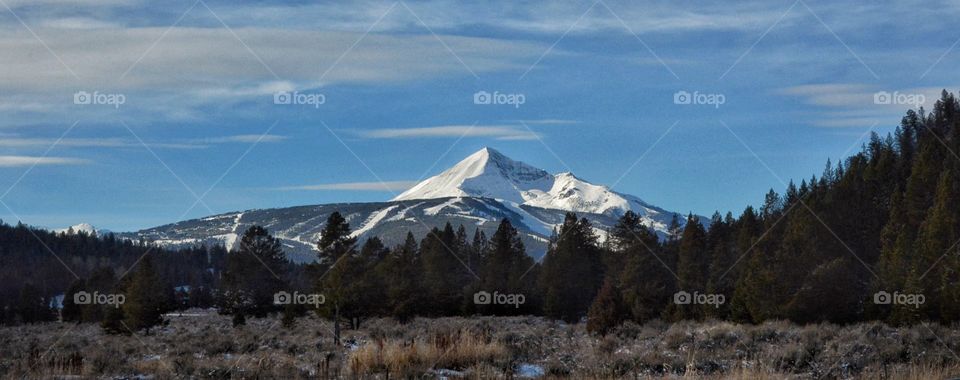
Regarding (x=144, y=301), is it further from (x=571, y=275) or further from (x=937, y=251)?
(x=937, y=251)

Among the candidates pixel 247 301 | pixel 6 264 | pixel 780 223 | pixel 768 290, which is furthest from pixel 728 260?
pixel 6 264

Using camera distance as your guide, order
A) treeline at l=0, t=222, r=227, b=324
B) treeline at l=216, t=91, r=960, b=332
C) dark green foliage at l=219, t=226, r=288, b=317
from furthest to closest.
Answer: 1. treeline at l=0, t=222, r=227, b=324
2. dark green foliage at l=219, t=226, r=288, b=317
3. treeline at l=216, t=91, r=960, b=332

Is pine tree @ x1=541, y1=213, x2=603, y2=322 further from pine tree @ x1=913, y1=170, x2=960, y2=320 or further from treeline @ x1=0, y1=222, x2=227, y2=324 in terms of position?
treeline @ x1=0, y1=222, x2=227, y2=324

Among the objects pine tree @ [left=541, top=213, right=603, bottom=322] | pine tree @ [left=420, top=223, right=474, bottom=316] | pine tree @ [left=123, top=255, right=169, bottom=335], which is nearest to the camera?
pine tree @ [left=123, top=255, right=169, bottom=335]

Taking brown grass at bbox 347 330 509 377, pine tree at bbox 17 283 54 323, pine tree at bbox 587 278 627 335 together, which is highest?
pine tree at bbox 17 283 54 323

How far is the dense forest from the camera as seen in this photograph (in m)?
41.6

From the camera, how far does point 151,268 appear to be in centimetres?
5275

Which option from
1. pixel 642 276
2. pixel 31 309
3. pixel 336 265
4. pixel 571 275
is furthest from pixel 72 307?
pixel 642 276

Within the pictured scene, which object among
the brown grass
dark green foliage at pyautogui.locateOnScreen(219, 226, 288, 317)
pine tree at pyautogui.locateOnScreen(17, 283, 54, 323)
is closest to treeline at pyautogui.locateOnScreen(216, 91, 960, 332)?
dark green foliage at pyautogui.locateOnScreen(219, 226, 288, 317)

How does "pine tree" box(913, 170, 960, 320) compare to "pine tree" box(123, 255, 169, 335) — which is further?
"pine tree" box(123, 255, 169, 335)

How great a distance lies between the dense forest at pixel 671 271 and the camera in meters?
41.6

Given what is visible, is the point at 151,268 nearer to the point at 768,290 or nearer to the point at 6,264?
the point at 768,290

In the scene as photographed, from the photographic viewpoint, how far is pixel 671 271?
57094 mm

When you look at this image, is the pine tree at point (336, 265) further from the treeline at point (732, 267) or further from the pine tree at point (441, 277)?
the pine tree at point (441, 277)
